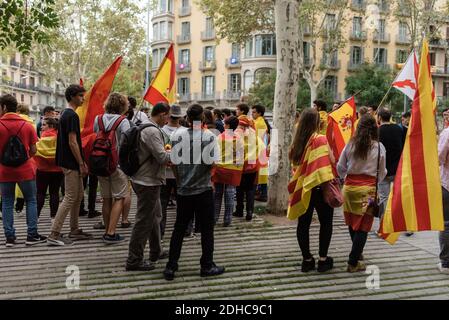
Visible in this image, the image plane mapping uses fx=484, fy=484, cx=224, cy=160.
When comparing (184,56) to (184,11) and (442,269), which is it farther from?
(442,269)

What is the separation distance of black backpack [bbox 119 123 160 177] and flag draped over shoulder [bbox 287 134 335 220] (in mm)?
1829

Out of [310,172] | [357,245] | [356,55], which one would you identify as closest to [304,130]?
[310,172]

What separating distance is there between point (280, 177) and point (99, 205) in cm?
358

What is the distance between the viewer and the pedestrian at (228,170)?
762 centimetres

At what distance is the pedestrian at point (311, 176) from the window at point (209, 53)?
45975mm

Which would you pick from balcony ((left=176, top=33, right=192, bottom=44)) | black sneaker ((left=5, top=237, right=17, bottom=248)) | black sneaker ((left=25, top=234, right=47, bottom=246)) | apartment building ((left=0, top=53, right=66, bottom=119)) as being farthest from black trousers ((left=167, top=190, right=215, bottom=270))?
apartment building ((left=0, top=53, right=66, bottom=119))

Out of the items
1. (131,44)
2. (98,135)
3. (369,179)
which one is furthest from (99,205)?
(131,44)

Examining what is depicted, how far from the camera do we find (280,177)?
28.4 ft

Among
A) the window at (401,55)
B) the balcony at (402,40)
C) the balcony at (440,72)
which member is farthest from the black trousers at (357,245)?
the balcony at (440,72)

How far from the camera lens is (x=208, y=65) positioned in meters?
50.7

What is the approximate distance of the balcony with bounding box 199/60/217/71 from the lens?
50.2 m

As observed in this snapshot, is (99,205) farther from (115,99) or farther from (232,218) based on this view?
(115,99)

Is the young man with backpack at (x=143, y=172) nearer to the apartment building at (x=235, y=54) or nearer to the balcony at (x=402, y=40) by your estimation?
the apartment building at (x=235, y=54)

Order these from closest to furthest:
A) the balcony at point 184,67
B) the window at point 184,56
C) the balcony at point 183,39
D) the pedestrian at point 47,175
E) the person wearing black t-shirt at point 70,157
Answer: the person wearing black t-shirt at point 70,157 < the pedestrian at point 47,175 < the balcony at point 184,67 < the balcony at point 183,39 < the window at point 184,56
